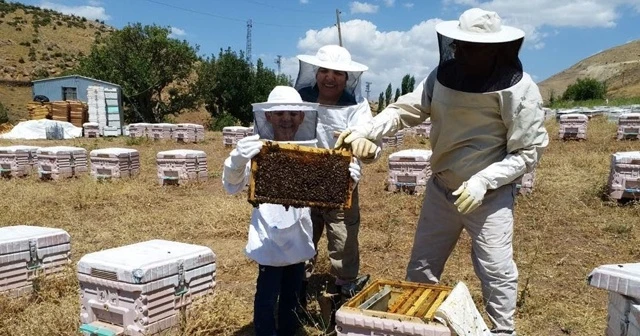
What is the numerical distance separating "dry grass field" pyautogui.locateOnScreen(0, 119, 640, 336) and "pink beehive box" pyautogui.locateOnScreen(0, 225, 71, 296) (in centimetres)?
9

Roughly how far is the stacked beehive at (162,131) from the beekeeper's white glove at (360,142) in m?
14.5

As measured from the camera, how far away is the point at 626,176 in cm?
681

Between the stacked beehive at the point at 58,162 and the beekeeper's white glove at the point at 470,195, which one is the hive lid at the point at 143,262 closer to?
the beekeeper's white glove at the point at 470,195

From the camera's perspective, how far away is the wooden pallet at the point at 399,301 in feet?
6.90

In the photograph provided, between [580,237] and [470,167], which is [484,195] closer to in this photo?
[470,167]

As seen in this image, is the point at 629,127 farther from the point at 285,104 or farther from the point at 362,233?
the point at 285,104

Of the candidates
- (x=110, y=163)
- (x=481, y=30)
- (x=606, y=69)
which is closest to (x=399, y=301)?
(x=481, y=30)

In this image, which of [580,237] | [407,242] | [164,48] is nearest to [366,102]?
[407,242]

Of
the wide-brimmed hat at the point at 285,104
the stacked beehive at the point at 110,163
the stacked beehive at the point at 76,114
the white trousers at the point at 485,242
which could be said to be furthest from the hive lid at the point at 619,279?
the stacked beehive at the point at 76,114

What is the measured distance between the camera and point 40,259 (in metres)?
3.87

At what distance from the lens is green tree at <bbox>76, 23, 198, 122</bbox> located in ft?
87.6

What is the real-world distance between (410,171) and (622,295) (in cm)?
573

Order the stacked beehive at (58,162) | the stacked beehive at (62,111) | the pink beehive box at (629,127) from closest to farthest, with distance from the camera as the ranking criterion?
the stacked beehive at (58,162)
the pink beehive box at (629,127)
the stacked beehive at (62,111)

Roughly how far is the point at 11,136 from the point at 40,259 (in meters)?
18.2
